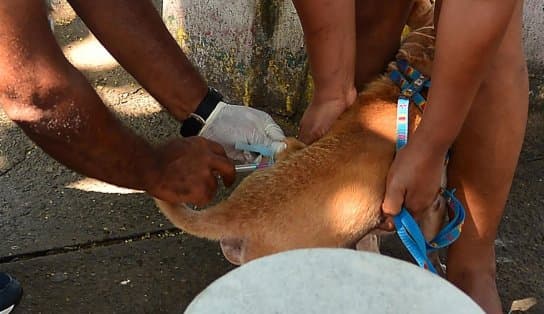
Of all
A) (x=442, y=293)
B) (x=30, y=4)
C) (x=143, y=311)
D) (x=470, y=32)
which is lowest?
(x=143, y=311)

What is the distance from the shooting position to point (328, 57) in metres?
1.96

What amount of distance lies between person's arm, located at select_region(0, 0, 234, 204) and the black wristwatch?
Result: 0.30 meters

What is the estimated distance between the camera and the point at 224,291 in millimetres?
1130

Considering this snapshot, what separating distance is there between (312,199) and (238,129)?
1.43 feet

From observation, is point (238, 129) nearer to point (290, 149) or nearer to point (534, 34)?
point (290, 149)

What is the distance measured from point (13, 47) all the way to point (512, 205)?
1.84m

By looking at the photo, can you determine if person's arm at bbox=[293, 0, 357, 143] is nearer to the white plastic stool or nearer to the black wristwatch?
the black wristwatch

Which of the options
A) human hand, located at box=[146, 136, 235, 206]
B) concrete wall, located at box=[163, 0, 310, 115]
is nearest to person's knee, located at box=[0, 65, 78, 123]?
human hand, located at box=[146, 136, 235, 206]

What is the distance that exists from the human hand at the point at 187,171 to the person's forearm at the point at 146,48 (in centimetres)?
35

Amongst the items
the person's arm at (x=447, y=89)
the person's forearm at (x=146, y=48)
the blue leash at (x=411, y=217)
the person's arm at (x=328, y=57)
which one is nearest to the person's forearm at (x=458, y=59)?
the person's arm at (x=447, y=89)

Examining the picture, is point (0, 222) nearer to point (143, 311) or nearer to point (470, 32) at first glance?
point (143, 311)

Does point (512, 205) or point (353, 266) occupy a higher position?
point (353, 266)

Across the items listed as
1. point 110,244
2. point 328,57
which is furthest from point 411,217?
point 110,244

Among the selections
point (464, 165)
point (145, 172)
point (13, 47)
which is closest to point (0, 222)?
point (145, 172)
